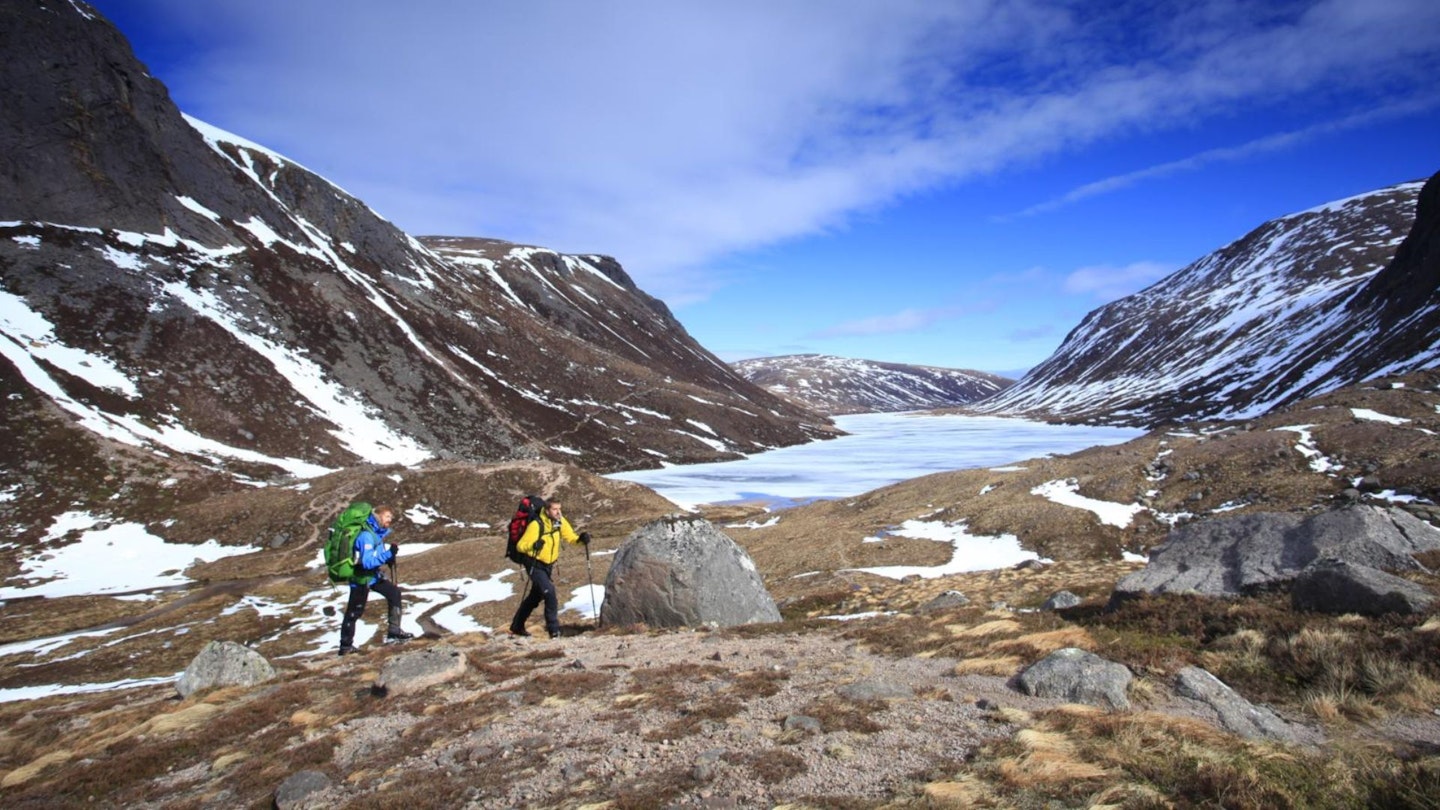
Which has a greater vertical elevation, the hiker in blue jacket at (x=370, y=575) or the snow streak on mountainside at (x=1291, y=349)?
the snow streak on mountainside at (x=1291, y=349)

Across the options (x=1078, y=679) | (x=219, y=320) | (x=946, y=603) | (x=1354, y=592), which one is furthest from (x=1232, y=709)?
(x=219, y=320)

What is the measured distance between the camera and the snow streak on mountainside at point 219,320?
64062mm

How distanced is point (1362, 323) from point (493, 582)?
14751 centimetres

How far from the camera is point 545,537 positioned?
1605 cm

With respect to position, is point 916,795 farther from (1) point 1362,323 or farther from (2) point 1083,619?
(1) point 1362,323

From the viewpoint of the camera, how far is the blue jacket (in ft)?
51.1

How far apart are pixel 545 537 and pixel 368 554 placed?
13.7 ft

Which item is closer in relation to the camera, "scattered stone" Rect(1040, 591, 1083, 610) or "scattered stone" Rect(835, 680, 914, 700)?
"scattered stone" Rect(835, 680, 914, 700)

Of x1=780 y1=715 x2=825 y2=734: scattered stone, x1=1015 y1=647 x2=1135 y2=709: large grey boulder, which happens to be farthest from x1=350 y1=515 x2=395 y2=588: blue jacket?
x1=1015 y1=647 x2=1135 y2=709: large grey boulder

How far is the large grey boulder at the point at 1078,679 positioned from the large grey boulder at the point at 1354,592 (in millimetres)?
3954

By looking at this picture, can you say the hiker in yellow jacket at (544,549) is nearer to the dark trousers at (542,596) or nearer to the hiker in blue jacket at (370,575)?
the dark trousers at (542,596)

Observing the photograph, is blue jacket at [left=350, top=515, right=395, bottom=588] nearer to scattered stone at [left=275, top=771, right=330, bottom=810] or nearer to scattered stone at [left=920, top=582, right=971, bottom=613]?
scattered stone at [left=275, top=771, right=330, bottom=810]

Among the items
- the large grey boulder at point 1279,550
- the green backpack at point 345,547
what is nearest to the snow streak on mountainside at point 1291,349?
the large grey boulder at point 1279,550

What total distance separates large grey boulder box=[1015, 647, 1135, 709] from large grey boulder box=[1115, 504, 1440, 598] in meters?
4.93
